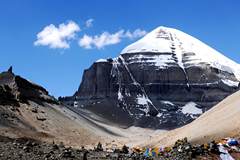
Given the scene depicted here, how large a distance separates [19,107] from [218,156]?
95.2 m

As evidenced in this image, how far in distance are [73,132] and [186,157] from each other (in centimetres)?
10022

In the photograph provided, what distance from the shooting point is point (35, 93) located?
14800 centimetres

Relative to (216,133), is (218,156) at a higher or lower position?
lower

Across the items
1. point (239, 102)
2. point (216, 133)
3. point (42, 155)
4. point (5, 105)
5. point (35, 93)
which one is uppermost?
point (35, 93)

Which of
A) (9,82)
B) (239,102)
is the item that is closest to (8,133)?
(239,102)

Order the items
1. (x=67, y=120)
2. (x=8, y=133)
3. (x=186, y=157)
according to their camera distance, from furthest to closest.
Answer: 1. (x=67, y=120)
2. (x=8, y=133)
3. (x=186, y=157)

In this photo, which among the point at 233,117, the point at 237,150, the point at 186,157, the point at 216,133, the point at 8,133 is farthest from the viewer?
the point at 8,133

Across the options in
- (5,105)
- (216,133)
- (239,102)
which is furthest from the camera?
(5,105)

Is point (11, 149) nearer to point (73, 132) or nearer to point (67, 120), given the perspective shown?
point (73, 132)

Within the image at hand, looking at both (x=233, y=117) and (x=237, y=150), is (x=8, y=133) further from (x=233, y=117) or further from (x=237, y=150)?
(x=237, y=150)

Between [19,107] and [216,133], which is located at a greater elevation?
[19,107]

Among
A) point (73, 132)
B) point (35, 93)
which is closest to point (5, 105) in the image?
point (73, 132)

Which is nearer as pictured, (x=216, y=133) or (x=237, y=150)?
(x=237, y=150)

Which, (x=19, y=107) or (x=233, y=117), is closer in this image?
(x=233, y=117)
